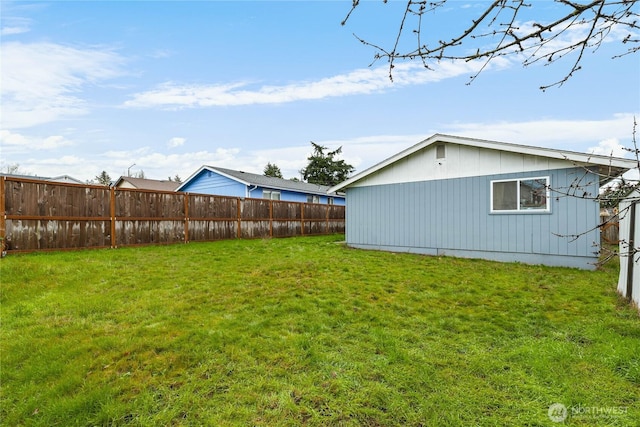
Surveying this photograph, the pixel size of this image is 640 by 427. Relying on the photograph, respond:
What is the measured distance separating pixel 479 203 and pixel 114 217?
10.4 m

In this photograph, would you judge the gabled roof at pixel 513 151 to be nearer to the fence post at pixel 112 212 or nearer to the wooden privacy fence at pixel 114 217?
the wooden privacy fence at pixel 114 217

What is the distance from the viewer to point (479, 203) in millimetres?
8359

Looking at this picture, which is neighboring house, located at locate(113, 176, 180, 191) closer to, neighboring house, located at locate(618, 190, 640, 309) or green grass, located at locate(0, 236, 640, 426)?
green grass, located at locate(0, 236, 640, 426)

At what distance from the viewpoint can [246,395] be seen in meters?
2.14

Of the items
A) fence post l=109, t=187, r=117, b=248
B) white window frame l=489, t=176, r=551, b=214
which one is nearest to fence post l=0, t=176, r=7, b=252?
fence post l=109, t=187, r=117, b=248

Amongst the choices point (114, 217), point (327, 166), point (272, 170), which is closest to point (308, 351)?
point (114, 217)

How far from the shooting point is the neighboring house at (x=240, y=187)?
16844mm

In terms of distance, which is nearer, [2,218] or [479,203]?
[2,218]

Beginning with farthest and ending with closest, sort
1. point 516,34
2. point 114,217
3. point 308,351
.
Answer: point 114,217 → point 308,351 → point 516,34

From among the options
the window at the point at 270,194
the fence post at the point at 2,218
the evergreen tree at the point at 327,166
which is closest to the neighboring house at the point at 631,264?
the fence post at the point at 2,218

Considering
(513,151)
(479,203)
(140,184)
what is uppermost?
(140,184)

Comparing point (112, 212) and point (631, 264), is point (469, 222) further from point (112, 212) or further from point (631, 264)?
point (112, 212)

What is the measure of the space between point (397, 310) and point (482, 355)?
1366 mm

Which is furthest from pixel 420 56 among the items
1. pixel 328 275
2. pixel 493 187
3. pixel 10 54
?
pixel 10 54
